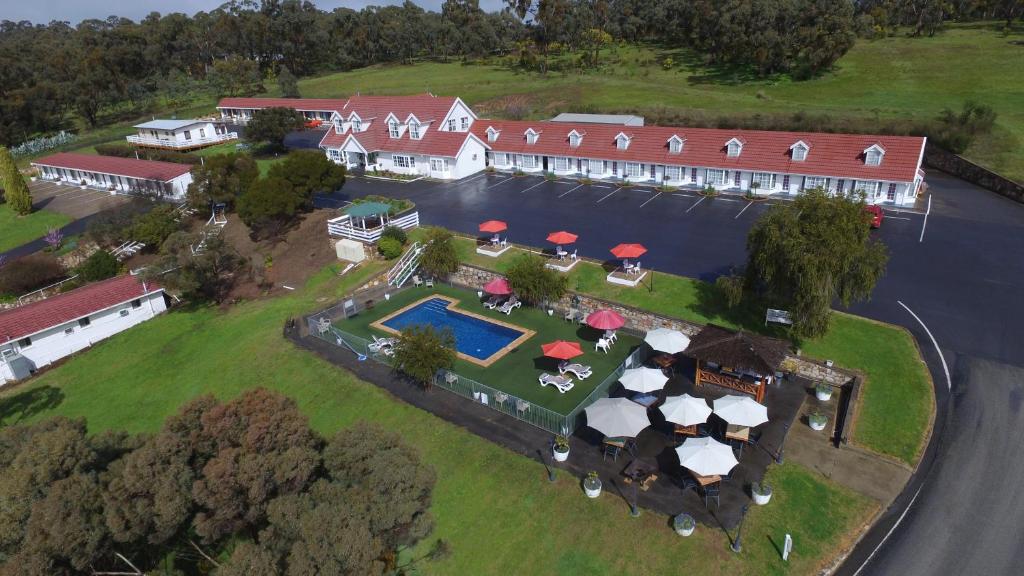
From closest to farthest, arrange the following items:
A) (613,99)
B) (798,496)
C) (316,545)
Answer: (316,545), (798,496), (613,99)

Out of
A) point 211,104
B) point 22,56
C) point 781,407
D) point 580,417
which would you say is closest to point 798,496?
point 781,407

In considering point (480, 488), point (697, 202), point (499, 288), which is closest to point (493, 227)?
point (499, 288)

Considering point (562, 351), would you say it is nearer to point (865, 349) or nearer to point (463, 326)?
Answer: point (463, 326)

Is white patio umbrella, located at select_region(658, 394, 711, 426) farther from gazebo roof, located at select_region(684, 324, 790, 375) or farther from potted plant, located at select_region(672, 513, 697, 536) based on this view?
potted plant, located at select_region(672, 513, 697, 536)

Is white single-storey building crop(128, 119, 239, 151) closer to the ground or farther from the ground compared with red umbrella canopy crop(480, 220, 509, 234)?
farther from the ground

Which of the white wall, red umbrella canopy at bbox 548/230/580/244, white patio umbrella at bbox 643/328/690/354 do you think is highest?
red umbrella canopy at bbox 548/230/580/244

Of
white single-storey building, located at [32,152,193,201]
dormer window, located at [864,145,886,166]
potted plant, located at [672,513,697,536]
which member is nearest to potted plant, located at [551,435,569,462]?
potted plant, located at [672,513,697,536]

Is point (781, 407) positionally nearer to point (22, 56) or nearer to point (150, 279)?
point (150, 279)

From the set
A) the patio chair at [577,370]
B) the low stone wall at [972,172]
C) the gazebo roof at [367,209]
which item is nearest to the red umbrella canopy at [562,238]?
the patio chair at [577,370]
